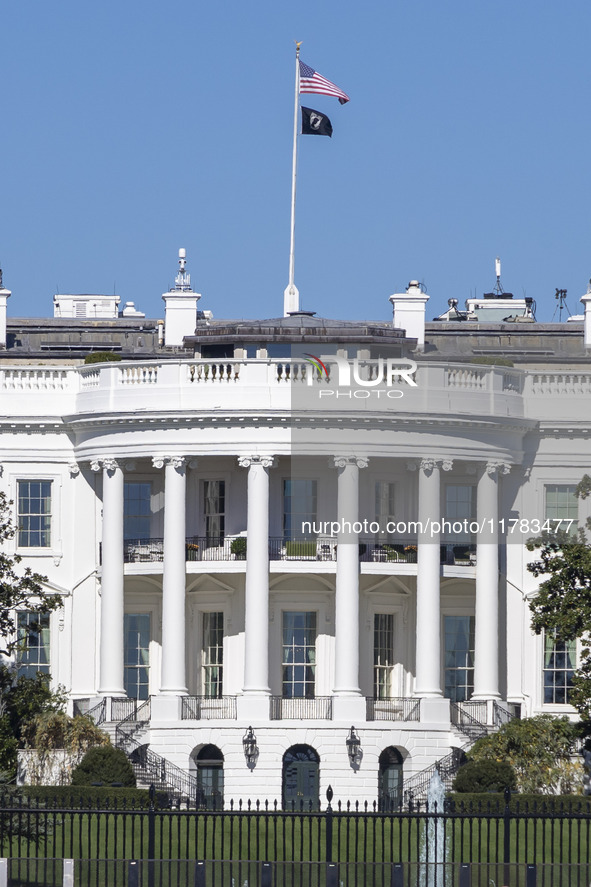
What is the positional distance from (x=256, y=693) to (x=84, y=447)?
903cm

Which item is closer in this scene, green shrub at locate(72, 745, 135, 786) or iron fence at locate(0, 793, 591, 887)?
iron fence at locate(0, 793, 591, 887)

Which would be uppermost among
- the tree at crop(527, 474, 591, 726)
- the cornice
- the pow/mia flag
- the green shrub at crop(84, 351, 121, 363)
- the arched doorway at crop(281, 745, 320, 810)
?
the pow/mia flag

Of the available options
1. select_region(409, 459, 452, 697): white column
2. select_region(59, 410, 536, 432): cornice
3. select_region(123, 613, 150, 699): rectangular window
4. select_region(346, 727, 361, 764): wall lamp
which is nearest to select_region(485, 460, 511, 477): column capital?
select_region(59, 410, 536, 432): cornice

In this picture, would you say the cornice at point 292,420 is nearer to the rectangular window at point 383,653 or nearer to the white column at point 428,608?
the white column at point 428,608

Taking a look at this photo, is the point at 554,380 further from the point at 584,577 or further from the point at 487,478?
the point at 584,577

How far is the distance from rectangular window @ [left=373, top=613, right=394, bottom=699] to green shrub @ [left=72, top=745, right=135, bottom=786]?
9.98 metres

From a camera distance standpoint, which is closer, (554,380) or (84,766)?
(84,766)

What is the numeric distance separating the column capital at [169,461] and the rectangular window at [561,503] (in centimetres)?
1094

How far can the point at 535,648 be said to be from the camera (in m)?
79.0

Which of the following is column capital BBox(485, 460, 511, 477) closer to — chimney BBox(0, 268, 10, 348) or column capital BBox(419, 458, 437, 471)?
column capital BBox(419, 458, 437, 471)

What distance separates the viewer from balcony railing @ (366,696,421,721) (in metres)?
75.4

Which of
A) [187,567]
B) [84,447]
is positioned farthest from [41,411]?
[187,567]

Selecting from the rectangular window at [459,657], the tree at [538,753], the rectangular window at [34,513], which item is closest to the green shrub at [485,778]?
the tree at [538,753]

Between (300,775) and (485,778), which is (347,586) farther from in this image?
(485,778)
